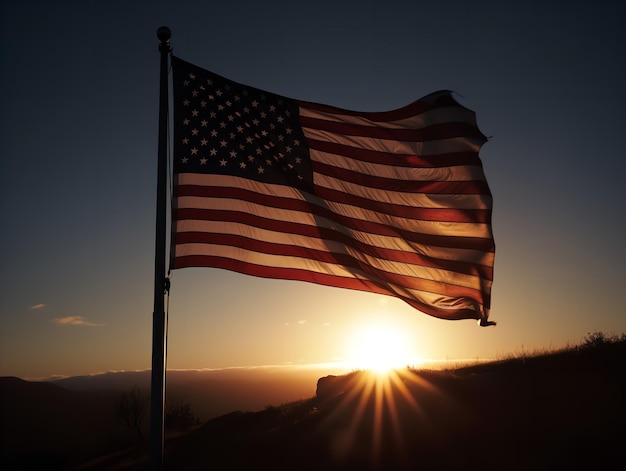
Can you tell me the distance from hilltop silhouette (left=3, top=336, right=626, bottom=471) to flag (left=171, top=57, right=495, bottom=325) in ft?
13.9

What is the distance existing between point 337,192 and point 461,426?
6688 mm

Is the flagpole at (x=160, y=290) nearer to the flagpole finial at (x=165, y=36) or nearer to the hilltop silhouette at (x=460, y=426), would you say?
the flagpole finial at (x=165, y=36)

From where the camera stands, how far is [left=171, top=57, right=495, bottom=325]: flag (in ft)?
27.5

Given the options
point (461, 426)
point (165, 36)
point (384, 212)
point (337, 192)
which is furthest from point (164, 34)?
point (461, 426)

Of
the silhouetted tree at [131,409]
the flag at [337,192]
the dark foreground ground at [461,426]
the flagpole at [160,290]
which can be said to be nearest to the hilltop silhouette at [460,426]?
the dark foreground ground at [461,426]

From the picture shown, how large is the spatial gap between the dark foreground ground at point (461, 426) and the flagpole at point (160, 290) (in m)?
6.41

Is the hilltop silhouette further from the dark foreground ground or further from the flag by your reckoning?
the flag

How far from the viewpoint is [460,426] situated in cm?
1271

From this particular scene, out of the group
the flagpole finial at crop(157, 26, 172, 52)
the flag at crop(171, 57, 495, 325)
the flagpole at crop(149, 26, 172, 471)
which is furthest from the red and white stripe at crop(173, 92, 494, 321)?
the flagpole finial at crop(157, 26, 172, 52)

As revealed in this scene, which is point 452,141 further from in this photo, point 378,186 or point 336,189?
point 336,189

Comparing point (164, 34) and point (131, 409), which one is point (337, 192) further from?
point (131, 409)

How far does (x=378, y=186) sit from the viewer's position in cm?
935

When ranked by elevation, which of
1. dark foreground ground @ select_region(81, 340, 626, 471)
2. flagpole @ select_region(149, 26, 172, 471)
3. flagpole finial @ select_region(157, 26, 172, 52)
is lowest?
dark foreground ground @ select_region(81, 340, 626, 471)

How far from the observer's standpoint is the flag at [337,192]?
8.39 metres
